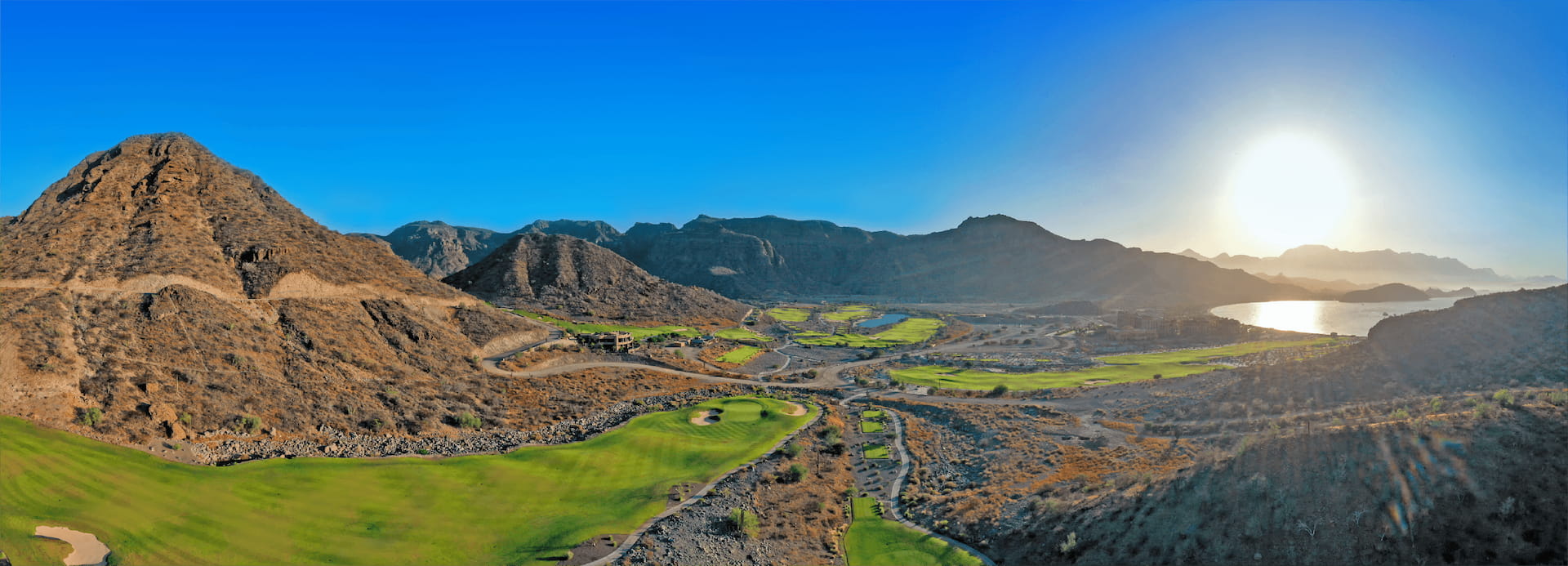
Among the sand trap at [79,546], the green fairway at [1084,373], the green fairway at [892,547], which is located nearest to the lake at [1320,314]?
the green fairway at [1084,373]

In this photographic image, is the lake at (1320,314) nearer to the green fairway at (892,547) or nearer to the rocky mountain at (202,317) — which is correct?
the green fairway at (892,547)

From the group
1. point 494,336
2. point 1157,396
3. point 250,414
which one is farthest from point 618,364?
point 1157,396

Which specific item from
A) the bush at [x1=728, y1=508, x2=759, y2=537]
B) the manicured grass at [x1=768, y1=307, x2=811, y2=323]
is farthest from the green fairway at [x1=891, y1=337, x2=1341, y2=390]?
the manicured grass at [x1=768, y1=307, x2=811, y2=323]

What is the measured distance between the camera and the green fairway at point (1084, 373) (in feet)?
165

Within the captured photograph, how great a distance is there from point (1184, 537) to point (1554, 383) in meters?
27.9

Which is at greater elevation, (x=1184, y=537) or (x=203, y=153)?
(x=203, y=153)

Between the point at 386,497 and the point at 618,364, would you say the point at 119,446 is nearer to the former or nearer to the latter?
the point at 386,497

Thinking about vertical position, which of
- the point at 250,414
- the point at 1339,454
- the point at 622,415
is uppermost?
the point at 1339,454

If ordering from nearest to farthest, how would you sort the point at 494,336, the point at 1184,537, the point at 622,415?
the point at 1184,537 < the point at 622,415 < the point at 494,336

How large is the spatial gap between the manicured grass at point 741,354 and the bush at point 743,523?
42881mm

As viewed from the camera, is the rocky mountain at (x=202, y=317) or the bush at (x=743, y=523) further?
the rocky mountain at (x=202, y=317)

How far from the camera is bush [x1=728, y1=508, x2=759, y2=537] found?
66.9ft

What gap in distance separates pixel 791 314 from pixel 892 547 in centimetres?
10446

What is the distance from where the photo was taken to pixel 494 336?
153ft
